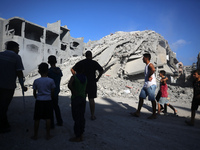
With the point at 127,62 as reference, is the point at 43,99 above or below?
→ below

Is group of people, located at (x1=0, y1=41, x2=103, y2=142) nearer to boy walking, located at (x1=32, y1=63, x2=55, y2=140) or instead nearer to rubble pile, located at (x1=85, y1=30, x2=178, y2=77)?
boy walking, located at (x1=32, y1=63, x2=55, y2=140)

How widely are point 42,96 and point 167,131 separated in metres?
2.29

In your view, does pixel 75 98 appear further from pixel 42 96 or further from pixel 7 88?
pixel 7 88

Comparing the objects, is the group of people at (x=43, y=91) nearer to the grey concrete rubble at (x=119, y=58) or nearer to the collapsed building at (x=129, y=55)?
the grey concrete rubble at (x=119, y=58)

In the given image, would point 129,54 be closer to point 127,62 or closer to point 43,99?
point 127,62

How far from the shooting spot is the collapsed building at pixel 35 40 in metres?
16.8

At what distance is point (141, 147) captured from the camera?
A: 1.69 metres

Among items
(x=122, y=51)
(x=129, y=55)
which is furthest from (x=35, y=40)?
(x=129, y=55)

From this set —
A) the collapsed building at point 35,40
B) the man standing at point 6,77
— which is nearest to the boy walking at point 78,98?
the man standing at point 6,77

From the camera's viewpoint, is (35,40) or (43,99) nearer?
(43,99)

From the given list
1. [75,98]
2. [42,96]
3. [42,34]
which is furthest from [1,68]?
[42,34]

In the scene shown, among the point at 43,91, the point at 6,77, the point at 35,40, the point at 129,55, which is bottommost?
the point at 43,91

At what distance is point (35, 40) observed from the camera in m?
20.9

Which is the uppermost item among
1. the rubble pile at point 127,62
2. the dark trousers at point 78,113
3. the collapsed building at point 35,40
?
the collapsed building at point 35,40
